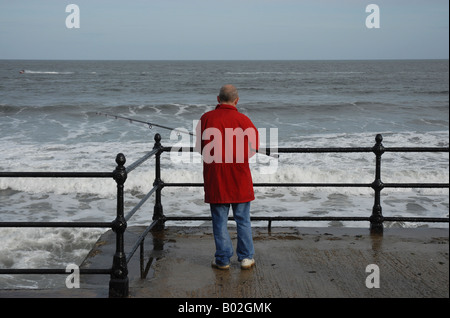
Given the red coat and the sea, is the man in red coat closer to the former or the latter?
the red coat

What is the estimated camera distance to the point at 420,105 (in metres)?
35.2

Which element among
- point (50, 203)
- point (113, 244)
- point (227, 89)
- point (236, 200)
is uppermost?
point (227, 89)

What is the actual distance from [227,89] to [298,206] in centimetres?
727

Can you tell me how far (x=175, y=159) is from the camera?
1736 centimetres

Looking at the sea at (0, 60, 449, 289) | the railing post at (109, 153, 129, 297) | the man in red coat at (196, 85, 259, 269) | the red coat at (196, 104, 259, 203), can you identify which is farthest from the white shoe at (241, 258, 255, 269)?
the sea at (0, 60, 449, 289)

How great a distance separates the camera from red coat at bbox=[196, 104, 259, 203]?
400 centimetres

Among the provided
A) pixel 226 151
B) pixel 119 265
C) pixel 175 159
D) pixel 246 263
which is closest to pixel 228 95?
pixel 226 151

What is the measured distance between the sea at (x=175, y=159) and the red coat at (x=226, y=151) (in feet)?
11.7

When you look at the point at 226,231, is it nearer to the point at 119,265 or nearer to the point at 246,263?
the point at 246,263

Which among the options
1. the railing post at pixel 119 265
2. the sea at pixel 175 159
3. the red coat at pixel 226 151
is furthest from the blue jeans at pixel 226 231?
the sea at pixel 175 159

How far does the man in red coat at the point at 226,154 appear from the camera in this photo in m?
4.01

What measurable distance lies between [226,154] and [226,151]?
0.08 ft
